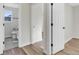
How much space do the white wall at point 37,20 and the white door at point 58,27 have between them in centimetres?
24

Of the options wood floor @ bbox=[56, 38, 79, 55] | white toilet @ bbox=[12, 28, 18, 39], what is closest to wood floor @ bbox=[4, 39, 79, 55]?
wood floor @ bbox=[56, 38, 79, 55]

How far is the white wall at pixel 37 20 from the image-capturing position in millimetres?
1885

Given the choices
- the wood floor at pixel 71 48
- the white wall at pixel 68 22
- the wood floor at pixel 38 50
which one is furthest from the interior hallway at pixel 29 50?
the white wall at pixel 68 22

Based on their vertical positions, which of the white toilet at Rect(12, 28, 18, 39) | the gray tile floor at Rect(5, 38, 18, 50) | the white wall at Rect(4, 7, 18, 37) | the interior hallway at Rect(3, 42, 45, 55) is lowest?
the interior hallway at Rect(3, 42, 45, 55)

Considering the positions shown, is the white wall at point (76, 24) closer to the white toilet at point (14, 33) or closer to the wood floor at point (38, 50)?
the wood floor at point (38, 50)

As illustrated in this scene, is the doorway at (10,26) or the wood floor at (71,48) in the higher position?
the doorway at (10,26)

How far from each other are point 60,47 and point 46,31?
37 centimetres

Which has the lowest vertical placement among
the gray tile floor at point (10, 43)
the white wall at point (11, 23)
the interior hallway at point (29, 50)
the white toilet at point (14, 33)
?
the interior hallway at point (29, 50)

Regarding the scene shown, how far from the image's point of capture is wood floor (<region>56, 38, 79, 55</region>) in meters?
1.86

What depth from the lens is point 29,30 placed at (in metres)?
1.92

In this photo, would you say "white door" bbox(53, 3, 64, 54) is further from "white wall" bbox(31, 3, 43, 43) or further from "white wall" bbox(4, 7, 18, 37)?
"white wall" bbox(4, 7, 18, 37)

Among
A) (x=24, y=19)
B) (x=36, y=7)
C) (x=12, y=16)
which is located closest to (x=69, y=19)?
(x=36, y=7)

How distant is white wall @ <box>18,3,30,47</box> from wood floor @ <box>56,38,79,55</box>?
623 millimetres
